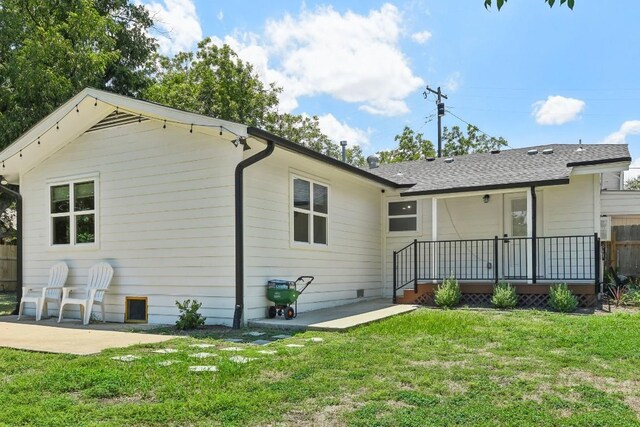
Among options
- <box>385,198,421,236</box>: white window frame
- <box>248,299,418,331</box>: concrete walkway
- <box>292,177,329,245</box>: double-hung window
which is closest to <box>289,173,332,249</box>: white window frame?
<box>292,177,329,245</box>: double-hung window

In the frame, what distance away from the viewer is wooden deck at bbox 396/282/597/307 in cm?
927

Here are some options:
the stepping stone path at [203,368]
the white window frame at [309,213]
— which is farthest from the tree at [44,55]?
the stepping stone path at [203,368]

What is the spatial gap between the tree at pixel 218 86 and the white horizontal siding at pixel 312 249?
13.9m

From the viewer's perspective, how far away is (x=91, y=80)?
14562 millimetres

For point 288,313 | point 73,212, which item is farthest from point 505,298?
point 73,212

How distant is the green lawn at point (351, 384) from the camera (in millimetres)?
3342

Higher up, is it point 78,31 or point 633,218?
point 78,31

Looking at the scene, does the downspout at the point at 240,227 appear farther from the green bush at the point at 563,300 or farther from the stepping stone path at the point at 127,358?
the green bush at the point at 563,300

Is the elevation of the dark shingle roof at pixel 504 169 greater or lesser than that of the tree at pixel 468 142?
lesser

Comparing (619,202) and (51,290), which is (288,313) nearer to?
(51,290)

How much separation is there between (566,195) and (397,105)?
22.9 meters

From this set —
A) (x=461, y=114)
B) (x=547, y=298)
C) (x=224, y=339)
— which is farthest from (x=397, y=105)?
(x=224, y=339)

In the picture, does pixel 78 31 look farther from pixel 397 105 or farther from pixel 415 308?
pixel 397 105

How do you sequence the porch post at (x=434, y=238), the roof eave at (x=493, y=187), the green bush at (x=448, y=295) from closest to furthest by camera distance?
1. the roof eave at (x=493, y=187)
2. the green bush at (x=448, y=295)
3. the porch post at (x=434, y=238)
